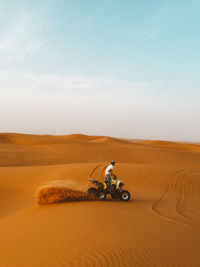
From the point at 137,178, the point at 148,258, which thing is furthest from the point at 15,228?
the point at 137,178

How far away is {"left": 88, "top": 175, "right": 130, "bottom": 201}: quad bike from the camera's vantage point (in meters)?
10.0

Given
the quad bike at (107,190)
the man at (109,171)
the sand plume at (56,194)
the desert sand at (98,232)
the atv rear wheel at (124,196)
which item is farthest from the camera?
the atv rear wheel at (124,196)

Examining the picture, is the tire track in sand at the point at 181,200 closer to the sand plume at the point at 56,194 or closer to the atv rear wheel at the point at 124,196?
the atv rear wheel at the point at 124,196

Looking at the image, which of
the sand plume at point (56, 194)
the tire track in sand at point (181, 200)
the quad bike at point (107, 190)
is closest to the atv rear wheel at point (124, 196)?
the quad bike at point (107, 190)

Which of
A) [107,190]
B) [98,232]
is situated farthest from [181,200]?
[98,232]

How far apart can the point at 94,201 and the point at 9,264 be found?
5886 mm

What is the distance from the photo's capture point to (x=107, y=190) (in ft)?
33.1

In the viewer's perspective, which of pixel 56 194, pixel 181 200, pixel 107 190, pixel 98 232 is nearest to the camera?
pixel 98 232

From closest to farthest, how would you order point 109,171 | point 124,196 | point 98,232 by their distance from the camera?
point 98,232 < point 109,171 < point 124,196

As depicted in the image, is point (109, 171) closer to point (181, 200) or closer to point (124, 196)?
point (124, 196)

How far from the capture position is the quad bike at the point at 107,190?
32.9 ft

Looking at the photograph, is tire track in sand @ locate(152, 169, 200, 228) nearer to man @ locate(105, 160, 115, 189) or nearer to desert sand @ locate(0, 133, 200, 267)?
desert sand @ locate(0, 133, 200, 267)

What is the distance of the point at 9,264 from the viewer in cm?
406

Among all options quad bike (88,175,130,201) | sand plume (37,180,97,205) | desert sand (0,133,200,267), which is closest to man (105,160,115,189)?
quad bike (88,175,130,201)
